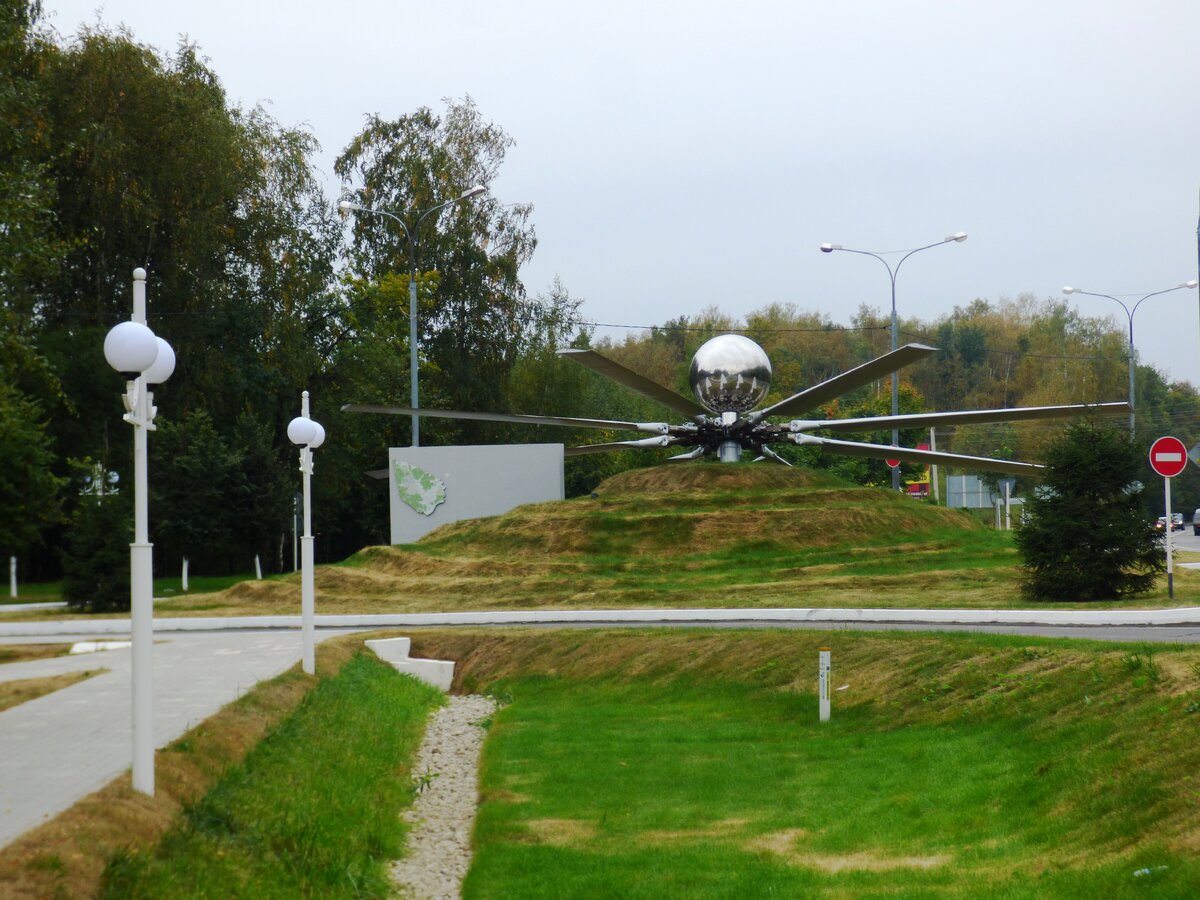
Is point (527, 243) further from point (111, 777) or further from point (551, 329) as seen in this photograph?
point (111, 777)

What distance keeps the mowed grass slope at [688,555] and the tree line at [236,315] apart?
6.26 m

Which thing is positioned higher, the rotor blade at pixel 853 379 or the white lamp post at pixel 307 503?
the rotor blade at pixel 853 379

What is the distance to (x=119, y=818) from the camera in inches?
316

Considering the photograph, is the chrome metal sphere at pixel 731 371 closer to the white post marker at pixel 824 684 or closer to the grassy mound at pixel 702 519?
the grassy mound at pixel 702 519

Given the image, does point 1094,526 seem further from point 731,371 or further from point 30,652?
point 30,652

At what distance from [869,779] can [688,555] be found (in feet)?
63.3

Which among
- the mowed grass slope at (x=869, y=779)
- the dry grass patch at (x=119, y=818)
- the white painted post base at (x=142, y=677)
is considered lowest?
the mowed grass slope at (x=869, y=779)

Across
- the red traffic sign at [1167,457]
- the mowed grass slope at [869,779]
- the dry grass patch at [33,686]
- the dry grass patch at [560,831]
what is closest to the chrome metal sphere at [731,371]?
the red traffic sign at [1167,457]

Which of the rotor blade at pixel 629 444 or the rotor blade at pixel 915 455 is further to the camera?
the rotor blade at pixel 629 444

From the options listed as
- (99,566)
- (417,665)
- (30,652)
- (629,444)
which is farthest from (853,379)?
(99,566)

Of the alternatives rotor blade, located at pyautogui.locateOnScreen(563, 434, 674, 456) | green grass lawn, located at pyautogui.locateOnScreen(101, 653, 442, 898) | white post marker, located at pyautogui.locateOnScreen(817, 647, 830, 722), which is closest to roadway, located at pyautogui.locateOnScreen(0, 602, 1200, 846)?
green grass lawn, located at pyautogui.locateOnScreen(101, 653, 442, 898)

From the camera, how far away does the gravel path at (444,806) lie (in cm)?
980

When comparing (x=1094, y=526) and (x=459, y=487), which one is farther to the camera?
(x=459, y=487)

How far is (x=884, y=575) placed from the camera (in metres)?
28.5
